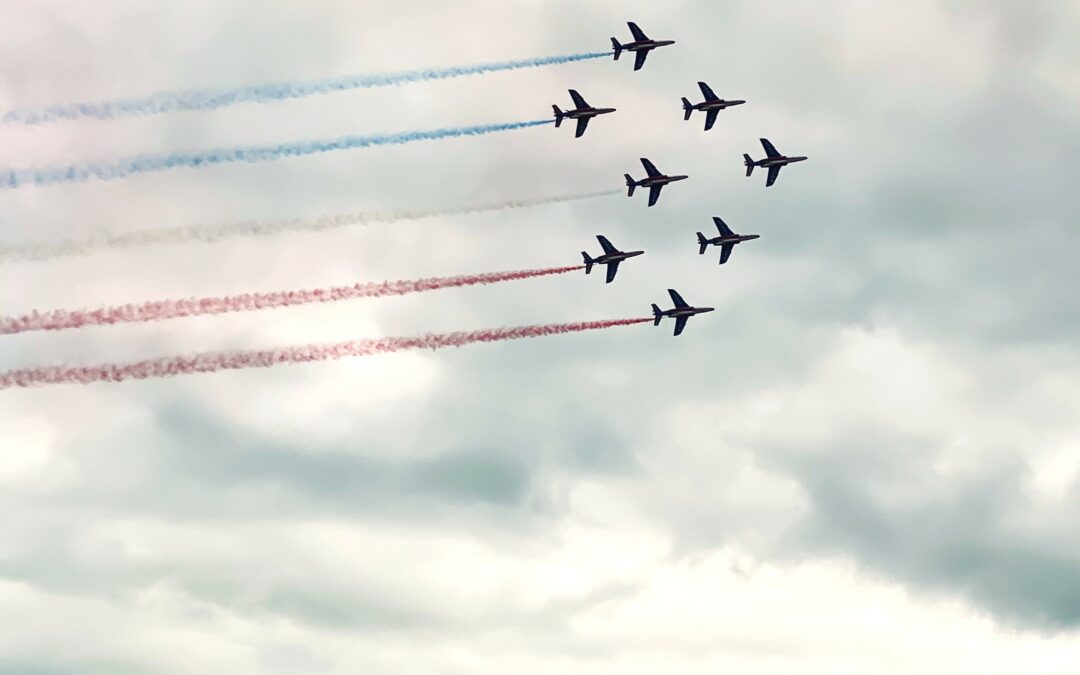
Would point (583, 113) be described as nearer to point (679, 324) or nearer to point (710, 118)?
point (710, 118)

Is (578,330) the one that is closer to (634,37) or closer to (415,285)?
(415,285)

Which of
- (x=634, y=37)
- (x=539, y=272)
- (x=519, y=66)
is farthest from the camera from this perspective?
(x=634, y=37)

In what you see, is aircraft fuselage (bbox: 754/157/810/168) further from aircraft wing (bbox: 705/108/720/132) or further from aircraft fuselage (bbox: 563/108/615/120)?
aircraft fuselage (bbox: 563/108/615/120)

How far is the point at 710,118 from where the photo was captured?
615 feet

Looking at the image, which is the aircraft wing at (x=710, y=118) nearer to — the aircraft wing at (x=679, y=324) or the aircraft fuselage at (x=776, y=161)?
the aircraft fuselage at (x=776, y=161)

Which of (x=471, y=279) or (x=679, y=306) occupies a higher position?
(x=679, y=306)

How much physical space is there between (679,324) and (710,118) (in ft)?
71.7

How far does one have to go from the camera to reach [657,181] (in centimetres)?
18888

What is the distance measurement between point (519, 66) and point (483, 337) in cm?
2096

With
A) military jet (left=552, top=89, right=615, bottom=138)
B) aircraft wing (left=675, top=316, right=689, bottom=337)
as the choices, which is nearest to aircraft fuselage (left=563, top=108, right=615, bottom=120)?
military jet (left=552, top=89, right=615, bottom=138)

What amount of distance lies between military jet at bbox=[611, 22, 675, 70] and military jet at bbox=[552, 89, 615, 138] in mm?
5962

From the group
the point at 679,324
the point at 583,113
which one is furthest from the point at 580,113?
the point at 679,324

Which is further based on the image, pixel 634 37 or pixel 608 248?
pixel 608 248

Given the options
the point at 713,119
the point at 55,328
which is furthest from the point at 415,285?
the point at 713,119
